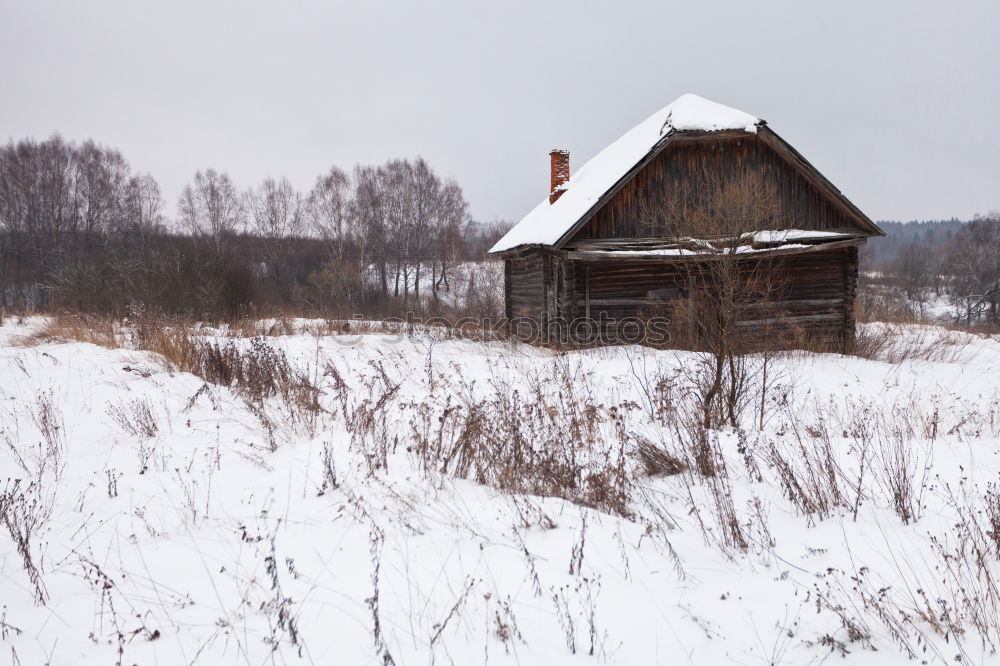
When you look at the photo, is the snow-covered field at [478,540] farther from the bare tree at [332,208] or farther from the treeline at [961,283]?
the treeline at [961,283]

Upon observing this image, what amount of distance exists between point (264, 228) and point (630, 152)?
3019 cm

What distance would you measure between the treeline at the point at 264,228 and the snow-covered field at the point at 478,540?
67.7 feet

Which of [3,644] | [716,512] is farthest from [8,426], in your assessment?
[716,512]

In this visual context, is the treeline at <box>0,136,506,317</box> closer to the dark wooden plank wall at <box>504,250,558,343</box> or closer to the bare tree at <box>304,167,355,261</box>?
the bare tree at <box>304,167,355,261</box>

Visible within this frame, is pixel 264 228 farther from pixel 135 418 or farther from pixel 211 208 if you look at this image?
pixel 135 418

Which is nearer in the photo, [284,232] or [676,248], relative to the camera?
[676,248]

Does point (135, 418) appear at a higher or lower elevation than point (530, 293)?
lower

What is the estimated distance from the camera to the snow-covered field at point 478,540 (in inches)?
96.0

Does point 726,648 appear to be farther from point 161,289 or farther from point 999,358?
point 161,289

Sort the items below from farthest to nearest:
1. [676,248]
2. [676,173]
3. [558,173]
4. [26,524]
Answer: [558,173] < [676,173] < [676,248] < [26,524]

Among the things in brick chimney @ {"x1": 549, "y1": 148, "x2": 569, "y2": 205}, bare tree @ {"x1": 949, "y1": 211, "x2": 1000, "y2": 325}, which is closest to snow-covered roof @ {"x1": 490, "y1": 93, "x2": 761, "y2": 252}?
brick chimney @ {"x1": 549, "y1": 148, "x2": 569, "y2": 205}

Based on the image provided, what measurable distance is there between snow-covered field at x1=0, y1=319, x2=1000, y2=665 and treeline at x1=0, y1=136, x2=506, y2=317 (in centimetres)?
2064

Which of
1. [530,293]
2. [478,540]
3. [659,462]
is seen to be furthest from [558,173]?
[478,540]

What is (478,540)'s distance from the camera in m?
3.33
